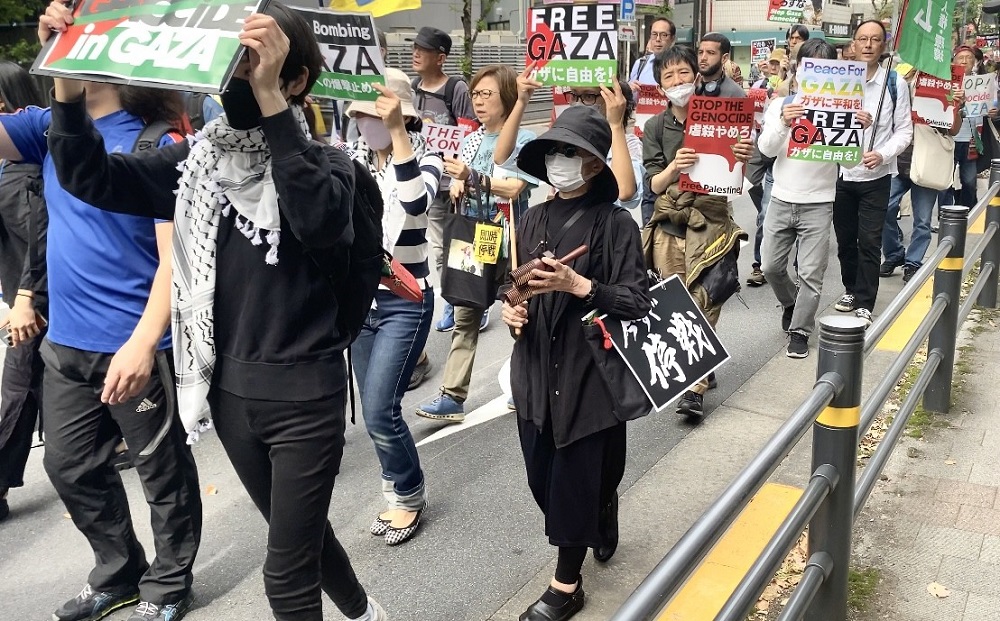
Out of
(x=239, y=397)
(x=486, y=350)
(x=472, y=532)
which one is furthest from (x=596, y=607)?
(x=486, y=350)

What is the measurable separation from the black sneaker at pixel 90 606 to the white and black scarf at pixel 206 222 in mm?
1312

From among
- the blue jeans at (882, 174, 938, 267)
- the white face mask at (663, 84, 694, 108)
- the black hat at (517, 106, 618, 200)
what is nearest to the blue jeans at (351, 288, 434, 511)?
the black hat at (517, 106, 618, 200)

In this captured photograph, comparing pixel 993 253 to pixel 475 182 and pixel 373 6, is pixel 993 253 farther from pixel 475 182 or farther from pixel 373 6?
pixel 373 6

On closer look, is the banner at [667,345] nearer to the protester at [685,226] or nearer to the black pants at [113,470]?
the black pants at [113,470]

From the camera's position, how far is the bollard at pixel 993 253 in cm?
593

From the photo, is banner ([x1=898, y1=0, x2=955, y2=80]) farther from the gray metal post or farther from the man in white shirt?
the gray metal post

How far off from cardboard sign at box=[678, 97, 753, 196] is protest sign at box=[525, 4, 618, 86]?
65 centimetres

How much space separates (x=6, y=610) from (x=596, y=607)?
2.19m

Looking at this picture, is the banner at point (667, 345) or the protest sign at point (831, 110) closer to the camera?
the banner at point (667, 345)

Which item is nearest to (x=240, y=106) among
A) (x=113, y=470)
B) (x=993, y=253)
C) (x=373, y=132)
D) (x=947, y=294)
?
(x=373, y=132)

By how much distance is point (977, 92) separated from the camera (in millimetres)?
8945

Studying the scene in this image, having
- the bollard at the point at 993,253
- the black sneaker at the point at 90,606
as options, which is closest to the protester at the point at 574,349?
the black sneaker at the point at 90,606

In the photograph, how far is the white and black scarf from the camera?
2250mm

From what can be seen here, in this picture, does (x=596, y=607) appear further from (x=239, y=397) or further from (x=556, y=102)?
(x=556, y=102)
